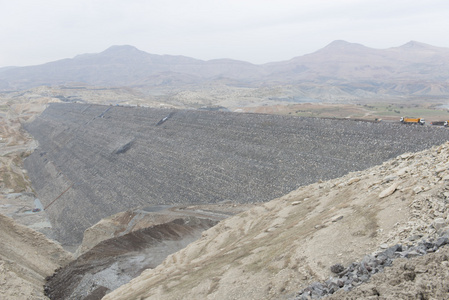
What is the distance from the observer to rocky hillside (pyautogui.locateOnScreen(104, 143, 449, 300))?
650 cm

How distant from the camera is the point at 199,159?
3544 centimetres

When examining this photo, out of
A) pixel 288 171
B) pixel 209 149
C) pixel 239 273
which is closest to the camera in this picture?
pixel 239 273

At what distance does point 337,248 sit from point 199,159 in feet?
88.4

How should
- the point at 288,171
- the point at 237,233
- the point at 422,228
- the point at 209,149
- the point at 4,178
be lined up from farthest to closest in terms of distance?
the point at 4,178
the point at 209,149
the point at 288,171
the point at 237,233
the point at 422,228

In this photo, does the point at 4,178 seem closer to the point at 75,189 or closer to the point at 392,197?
the point at 75,189

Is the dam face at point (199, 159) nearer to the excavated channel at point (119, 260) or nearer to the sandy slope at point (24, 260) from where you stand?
the excavated channel at point (119, 260)

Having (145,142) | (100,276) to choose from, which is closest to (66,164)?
(145,142)

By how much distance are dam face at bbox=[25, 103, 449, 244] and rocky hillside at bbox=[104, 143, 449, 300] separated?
386 inches

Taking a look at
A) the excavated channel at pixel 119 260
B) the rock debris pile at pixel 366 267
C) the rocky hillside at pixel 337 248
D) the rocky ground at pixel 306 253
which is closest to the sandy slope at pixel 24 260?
the rocky ground at pixel 306 253

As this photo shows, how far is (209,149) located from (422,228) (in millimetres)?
28948

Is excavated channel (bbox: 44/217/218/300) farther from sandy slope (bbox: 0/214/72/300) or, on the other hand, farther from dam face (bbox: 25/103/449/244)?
dam face (bbox: 25/103/449/244)

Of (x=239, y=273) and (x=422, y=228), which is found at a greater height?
(x=422, y=228)

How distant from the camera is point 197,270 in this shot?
13094 mm

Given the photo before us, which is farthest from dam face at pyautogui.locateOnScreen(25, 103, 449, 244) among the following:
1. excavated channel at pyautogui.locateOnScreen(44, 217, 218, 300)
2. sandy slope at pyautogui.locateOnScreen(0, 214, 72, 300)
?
sandy slope at pyautogui.locateOnScreen(0, 214, 72, 300)
